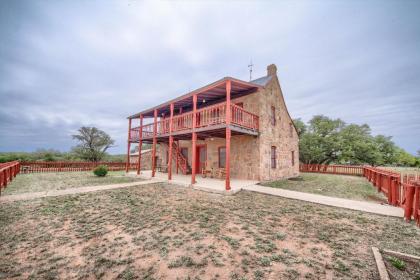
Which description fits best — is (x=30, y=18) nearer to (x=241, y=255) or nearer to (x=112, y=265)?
(x=112, y=265)

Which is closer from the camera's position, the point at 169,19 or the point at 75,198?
the point at 75,198

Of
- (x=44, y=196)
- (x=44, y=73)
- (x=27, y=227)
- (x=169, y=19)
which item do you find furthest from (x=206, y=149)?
(x=44, y=73)

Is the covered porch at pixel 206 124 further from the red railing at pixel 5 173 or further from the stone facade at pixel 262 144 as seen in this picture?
the red railing at pixel 5 173

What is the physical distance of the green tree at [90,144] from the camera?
2616 cm

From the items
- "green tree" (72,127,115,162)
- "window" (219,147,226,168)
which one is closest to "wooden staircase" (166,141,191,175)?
"window" (219,147,226,168)

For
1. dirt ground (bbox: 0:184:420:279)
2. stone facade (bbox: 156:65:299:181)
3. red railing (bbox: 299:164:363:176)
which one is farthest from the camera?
red railing (bbox: 299:164:363:176)

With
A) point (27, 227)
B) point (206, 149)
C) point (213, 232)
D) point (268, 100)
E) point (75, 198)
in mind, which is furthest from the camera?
point (206, 149)

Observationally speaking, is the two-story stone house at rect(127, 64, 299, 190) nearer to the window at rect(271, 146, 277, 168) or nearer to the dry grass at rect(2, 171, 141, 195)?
the window at rect(271, 146, 277, 168)

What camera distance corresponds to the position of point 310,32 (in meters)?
17.8

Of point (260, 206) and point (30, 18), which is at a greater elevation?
point (30, 18)

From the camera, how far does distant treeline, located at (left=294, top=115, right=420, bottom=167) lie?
20422mm

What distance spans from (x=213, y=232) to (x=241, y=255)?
1.02 m

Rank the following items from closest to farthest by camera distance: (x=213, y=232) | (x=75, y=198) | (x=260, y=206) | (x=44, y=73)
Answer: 1. (x=213, y=232)
2. (x=260, y=206)
3. (x=75, y=198)
4. (x=44, y=73)

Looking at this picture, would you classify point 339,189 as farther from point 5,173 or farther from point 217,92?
point 5,173
